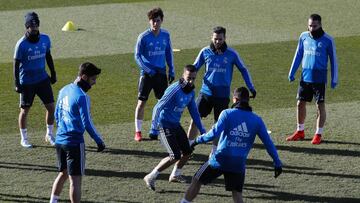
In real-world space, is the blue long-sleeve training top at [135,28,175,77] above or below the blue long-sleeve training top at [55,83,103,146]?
above

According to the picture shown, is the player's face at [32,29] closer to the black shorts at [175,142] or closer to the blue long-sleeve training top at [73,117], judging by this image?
the black shorts at [175,142]

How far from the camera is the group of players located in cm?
1203

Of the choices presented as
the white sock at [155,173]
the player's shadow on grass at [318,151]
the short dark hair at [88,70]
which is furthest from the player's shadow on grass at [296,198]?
the short dark hair at [88,70]

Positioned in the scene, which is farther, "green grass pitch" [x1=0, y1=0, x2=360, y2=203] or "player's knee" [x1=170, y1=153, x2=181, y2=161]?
"green grass pitch" [x1=0, y1=0, x2=360, y2=203]

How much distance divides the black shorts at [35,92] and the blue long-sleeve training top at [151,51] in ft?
5.86

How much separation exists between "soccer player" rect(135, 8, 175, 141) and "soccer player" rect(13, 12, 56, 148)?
1.70 metres

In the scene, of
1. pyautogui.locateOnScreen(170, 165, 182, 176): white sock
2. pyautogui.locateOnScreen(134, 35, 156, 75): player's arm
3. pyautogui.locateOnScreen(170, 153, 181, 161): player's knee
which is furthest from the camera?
pyautogui.locateOnScreen(134, 35, 156, 75): player's arm

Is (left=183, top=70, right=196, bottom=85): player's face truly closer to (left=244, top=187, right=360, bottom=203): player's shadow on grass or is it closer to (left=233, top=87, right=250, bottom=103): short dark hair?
(left=233, top=87, right=250, bottom=103): short dark hair

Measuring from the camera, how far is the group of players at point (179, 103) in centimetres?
1203

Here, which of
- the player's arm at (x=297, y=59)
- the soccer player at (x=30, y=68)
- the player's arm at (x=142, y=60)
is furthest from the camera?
the player's arm at (x=297, y=59)

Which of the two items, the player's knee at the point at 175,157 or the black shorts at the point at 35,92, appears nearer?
the player's knee at the point at 175,157

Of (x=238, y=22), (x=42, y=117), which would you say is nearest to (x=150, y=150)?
(x=42, y=117)

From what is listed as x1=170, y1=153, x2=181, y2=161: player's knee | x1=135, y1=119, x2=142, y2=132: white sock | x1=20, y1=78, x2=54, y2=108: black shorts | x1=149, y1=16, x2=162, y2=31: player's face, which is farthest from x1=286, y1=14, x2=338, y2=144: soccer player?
x1=20, y1=78, x2=54, y2=108: black shorts

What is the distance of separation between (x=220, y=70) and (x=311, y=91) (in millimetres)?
2299
